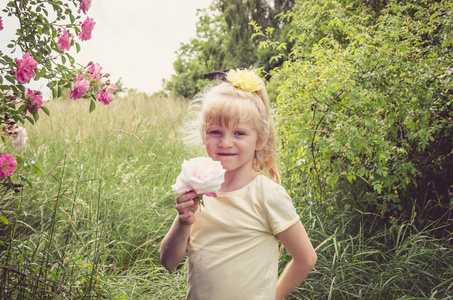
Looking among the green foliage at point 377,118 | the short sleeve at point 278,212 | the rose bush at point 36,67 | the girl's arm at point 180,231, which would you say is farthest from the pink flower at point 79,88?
the green foliage at point 377,118

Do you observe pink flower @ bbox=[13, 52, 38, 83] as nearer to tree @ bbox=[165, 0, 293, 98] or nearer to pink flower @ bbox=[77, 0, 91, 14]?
pink flower @ bbox=[77, 0, 91, 14]

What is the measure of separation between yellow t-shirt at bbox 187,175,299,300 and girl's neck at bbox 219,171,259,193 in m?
0.04

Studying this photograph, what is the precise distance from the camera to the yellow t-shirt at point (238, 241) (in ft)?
5.18

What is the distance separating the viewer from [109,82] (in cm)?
266

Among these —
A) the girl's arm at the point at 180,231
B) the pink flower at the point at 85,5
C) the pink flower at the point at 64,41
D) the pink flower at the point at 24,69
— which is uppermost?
the pink flower at the point at 85,5

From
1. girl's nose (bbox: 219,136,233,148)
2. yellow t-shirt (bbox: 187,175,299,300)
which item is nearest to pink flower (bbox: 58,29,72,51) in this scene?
girl's nose (bbox: 219,136,233,148)

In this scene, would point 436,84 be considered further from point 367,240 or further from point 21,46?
point 21,46

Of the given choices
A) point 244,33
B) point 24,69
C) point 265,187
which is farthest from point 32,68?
point 244,33

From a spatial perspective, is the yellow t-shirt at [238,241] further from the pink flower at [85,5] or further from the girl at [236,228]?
the pink flower at [85,5]

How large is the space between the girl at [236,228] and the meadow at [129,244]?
74 centimetres

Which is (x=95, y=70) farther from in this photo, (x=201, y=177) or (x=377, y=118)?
(x=377, y=118)

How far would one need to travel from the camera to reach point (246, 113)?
5.57 feet

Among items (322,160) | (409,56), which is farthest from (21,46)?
(409,56)

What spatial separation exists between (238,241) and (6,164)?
1.22 metres
